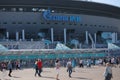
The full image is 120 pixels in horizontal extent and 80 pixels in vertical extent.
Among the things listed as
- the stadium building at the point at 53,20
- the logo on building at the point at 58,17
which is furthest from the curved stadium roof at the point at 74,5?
the logo on building at the point at 58,17

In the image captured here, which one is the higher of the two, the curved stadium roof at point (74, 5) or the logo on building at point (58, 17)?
the curved stadium roof at point (74, 5)

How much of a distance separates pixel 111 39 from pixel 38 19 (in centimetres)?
2138

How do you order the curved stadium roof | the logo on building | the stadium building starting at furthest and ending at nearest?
the logo on building < the stadium building < the curved stadium roof

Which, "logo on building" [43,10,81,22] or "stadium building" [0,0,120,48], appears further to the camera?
"logo on building" [43,10,81,22]

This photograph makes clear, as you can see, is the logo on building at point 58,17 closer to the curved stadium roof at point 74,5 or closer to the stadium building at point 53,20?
the stadium building at point 53,20

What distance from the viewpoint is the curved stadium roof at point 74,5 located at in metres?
78.1

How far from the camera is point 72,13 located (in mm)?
84500

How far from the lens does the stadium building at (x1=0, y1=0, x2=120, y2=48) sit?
79062 millimetres

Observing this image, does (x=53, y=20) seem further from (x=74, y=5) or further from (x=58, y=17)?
(x=74, y=5)

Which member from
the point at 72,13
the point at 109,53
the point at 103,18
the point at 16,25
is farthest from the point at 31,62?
the point at 103,18

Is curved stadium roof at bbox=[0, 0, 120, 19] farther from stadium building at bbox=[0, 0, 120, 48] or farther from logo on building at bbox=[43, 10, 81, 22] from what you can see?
logo on building at bbox=[43, 10, 81, 22]

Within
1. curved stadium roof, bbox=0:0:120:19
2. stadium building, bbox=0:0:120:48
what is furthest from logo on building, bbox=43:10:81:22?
curved stadium roof, bbox=0:0:120:19

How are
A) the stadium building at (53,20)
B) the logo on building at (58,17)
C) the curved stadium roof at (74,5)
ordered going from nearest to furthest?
the curved stadium roof at (74,5), the stadium building at (53,20), the logo on building at (58,17)

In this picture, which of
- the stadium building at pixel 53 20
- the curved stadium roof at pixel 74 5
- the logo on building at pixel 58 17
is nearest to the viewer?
the curved stadium roof at pixel 74 5
